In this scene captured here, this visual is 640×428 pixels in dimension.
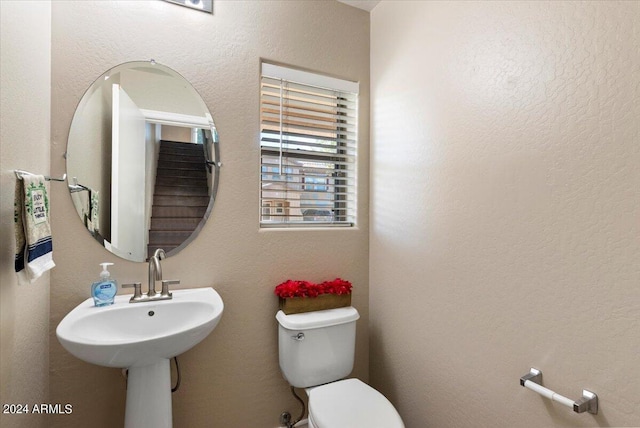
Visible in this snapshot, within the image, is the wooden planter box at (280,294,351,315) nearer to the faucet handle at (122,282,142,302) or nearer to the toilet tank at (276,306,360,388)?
the toilet tank at (276,306,360,388)

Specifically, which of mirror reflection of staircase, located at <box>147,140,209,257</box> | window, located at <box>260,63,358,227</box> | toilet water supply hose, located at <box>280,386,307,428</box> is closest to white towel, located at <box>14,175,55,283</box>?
mirror reflection of staircase, located at <box>147,140,209,257</box>

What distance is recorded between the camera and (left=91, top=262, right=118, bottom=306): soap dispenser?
130 centimetres

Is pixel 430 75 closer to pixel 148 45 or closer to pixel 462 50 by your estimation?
pixel 462 50

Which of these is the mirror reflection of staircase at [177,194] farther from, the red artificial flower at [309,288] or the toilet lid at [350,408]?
the toilet lid at [350,408]

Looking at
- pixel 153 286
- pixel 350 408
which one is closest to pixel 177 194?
pixel 153 286

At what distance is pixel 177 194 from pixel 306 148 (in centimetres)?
76

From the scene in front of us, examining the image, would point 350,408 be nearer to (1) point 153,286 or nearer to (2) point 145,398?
(2) point 145,398

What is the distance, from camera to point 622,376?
34.7 inches

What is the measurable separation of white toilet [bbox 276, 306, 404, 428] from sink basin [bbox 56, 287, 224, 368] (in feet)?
1.47

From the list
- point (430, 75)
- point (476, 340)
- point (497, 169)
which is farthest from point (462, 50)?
point (476, 340)

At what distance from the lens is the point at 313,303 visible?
1.67 m

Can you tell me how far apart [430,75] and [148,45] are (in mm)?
1344

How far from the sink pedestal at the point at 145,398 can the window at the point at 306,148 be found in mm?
839

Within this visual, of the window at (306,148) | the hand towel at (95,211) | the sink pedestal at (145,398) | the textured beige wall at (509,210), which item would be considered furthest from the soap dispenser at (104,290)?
Result: the textured beige wall at (509,210)
